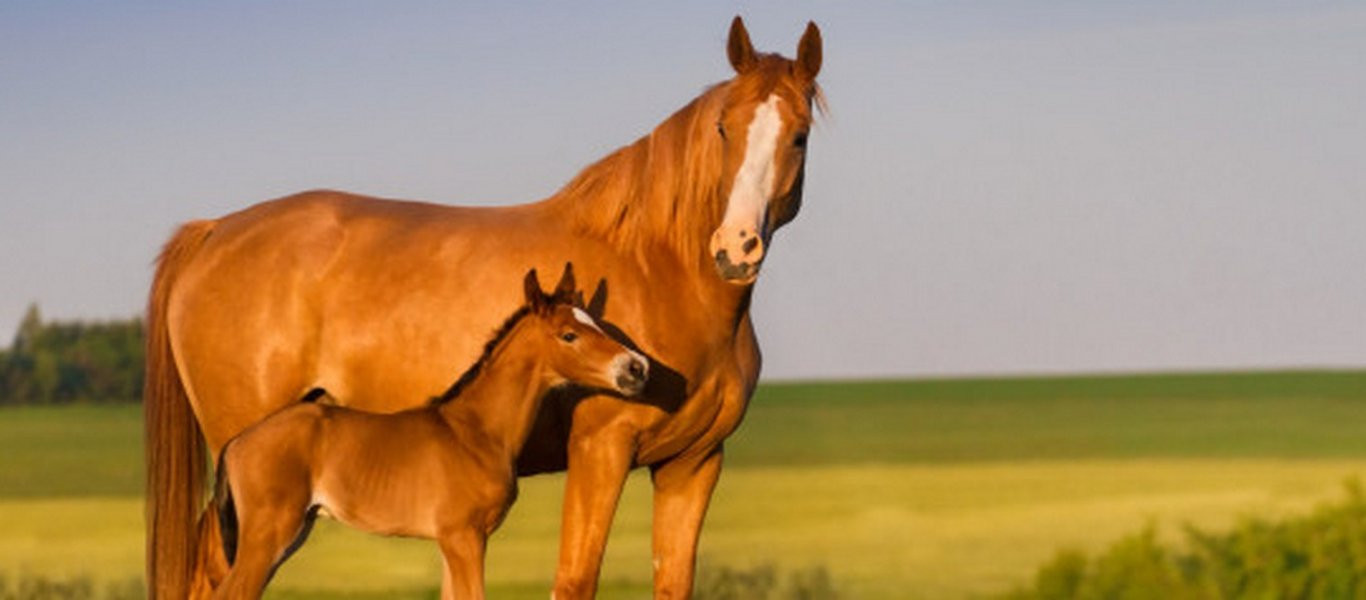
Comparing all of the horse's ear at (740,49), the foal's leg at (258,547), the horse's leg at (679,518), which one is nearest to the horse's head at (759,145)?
the horse's ear at (740,49)

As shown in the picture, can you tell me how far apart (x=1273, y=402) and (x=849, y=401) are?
17.5 metres

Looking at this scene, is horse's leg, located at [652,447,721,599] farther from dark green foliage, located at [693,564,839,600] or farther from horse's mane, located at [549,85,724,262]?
dark green foliage, located at [693,564,839,600]

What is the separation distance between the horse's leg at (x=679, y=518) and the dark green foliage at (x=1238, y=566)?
8.87ft

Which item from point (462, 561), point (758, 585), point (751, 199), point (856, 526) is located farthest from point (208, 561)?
point (856, 526)

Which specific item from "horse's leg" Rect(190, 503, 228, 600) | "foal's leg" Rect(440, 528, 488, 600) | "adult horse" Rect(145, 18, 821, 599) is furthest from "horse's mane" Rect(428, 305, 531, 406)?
"horse's leg" Rect(190, 503, 228, 600)

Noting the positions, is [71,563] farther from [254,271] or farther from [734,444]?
[734,444]

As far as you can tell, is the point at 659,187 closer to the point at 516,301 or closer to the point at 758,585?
the point at 516,301

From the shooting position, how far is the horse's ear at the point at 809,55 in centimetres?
918

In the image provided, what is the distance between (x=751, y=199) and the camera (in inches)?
348

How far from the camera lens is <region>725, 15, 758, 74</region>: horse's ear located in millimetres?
9242

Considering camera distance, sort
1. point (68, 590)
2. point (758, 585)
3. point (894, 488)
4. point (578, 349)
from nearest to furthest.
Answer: point (578, 349)
point (758, 585)
point (68, 590)
point (894, 488)

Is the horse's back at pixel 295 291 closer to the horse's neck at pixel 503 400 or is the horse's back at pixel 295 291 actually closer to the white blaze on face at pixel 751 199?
the horse's neck at pixel 503 400

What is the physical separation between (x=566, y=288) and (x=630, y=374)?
51 centimetres

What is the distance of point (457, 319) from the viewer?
31.9 feet
